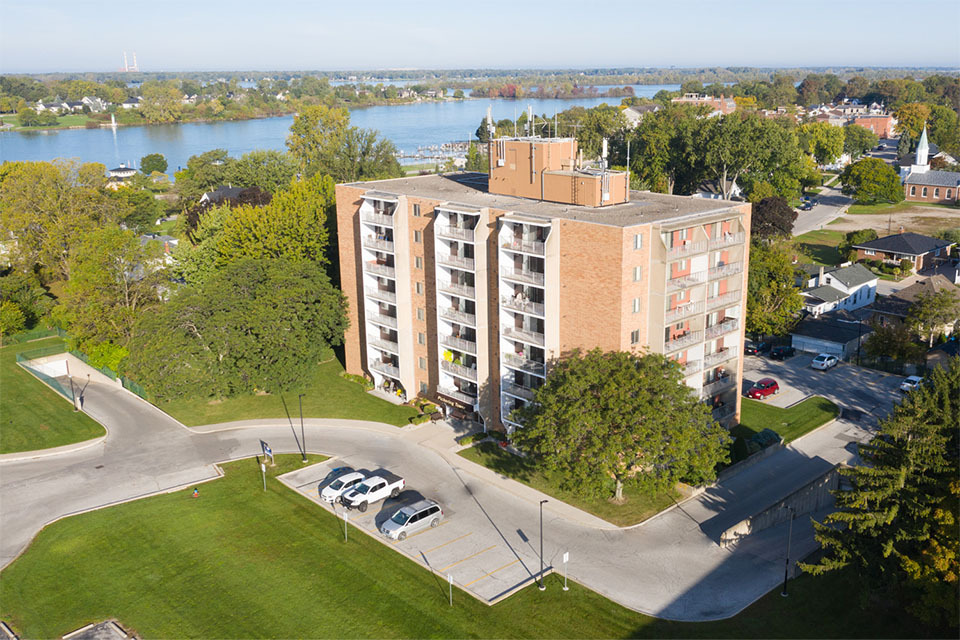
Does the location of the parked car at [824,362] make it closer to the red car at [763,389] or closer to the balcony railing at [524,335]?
the red car at [763,389]

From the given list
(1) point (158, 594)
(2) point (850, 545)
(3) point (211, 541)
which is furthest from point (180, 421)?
(2) point (850, 545)

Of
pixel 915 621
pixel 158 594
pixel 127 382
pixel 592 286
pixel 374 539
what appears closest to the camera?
pixel 915 621

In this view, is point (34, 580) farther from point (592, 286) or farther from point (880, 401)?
point (880, 401)

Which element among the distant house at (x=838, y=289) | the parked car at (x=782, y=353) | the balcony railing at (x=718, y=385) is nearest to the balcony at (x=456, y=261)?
the balcony railing at (x=718, y=385)

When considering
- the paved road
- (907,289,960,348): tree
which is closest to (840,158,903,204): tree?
(907,289,960,348): tree

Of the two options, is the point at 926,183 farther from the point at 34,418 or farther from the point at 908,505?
the point at 34,418

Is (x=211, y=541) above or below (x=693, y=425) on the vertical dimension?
below

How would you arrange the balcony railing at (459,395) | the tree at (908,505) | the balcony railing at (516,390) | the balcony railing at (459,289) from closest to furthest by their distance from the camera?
the tree at (908,505)
the balcony railing at (516,390)
the balcony railing at (459,289)
the balcony railing at (459,395)
